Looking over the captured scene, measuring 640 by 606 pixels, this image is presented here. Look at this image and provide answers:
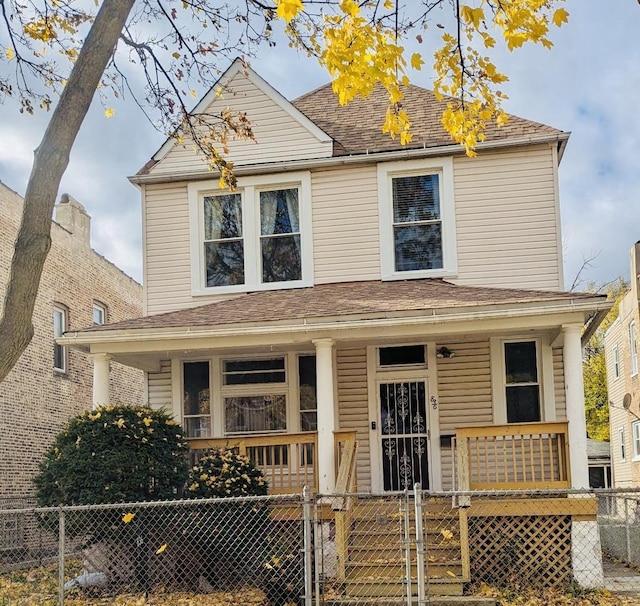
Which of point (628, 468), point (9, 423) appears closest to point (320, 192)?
point (9, 423)

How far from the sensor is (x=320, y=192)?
1432 cm

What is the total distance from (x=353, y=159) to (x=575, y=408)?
17.8ft

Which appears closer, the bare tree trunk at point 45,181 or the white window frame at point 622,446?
the bare tree trunk at point 45,181


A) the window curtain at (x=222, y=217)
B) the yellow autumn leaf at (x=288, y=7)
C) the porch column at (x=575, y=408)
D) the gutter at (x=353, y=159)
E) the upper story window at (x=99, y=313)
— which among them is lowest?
the porch column at (x=575, y=408)

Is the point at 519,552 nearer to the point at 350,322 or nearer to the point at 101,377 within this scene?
the point at 350,322

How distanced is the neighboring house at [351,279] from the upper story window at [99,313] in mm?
7478

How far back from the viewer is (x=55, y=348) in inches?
768

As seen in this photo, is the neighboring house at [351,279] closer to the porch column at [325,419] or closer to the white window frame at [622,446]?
Result: the porch column at [325,419]

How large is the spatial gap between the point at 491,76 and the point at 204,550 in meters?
6.42

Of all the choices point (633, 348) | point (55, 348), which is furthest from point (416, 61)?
point (633, 348)

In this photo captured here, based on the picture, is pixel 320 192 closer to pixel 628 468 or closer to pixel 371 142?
pixel 371 142

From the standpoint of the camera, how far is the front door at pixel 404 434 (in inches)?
525

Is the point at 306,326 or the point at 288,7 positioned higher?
the point at 288,7

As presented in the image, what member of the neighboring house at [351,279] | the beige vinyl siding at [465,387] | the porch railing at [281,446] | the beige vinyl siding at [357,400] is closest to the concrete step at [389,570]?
the porch railing at [281,446]
